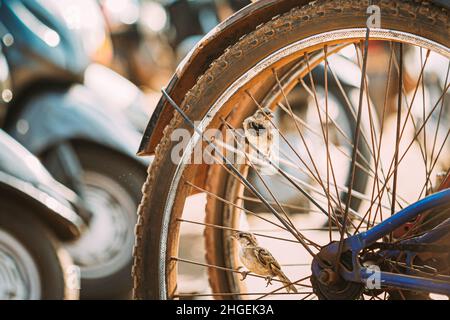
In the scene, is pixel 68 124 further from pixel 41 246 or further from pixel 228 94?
pixel 228 94

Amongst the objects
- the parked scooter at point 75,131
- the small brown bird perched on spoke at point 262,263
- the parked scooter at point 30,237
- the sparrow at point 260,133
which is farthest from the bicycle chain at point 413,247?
the parked scooter at point 75,131

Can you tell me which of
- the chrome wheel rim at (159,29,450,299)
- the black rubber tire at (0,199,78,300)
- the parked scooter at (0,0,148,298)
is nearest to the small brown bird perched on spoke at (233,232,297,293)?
the chrome wheel rim at (159,29,450,299)

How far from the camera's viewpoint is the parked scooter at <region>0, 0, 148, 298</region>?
4.06 meters

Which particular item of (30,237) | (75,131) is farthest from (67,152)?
(30,237)

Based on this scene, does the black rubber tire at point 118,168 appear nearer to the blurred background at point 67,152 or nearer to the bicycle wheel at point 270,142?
the blurred background at point 67,152

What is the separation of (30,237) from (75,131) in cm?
67

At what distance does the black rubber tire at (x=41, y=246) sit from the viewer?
3.62 m

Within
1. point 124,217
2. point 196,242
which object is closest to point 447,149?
point 196,242

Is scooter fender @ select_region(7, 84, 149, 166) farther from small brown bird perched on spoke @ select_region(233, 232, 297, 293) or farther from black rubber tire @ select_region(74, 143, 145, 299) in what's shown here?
small brown bird perched on spoke @ select_region(233, 232, 297, 293)

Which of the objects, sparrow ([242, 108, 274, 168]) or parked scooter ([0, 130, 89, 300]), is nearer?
sparrow ([242, 108, 274, 168])

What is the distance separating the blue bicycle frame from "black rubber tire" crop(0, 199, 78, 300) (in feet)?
5.42

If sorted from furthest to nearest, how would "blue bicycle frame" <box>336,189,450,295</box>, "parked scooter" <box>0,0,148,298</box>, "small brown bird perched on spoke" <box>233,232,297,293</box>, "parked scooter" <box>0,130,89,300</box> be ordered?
"parked scooter" <box>0,0,148,298</box> → "parked scooter" <box>0,130,89,300</box> → "small brown bird perched on spoke" <box>233,232,297,293</box> → "blue bicycle frame" <box>336,189,450,295</box>

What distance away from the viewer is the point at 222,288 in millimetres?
3027
